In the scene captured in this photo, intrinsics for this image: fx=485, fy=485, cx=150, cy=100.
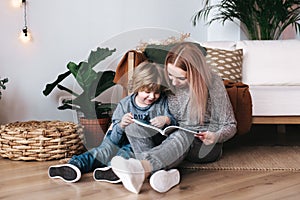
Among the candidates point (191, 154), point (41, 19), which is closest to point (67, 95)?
point (41, 19)

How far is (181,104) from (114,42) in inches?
31.2

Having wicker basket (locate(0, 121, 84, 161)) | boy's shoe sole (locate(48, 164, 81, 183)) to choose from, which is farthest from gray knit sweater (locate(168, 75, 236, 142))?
wicker basket (locate(0, 121, 84, 161))

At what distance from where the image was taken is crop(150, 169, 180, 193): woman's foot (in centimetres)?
197

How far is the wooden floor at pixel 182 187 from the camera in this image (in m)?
1.95

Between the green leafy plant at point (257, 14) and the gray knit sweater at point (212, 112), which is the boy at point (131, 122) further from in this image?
the green leafy plant at point (257, 14)

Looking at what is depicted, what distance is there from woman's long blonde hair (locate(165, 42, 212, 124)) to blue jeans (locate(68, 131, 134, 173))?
38 centimetres

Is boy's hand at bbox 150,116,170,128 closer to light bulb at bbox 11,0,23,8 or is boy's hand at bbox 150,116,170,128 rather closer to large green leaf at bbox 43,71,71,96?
large green leaf at bbox 43,71,71,96

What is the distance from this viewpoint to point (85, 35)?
351 cm

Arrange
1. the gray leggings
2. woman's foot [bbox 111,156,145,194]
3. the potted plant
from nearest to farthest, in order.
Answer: woman's foot [bbox 111,156,145,194]
the gray leggings
the potted plant

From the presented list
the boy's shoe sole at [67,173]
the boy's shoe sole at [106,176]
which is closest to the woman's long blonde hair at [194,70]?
the boy's shoe sole at [106,176]

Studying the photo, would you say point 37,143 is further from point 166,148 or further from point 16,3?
point 16,3

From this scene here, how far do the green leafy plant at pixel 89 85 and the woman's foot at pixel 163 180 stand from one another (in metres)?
0.94

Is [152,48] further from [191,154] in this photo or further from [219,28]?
[219,28]

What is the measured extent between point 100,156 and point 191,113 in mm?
487
